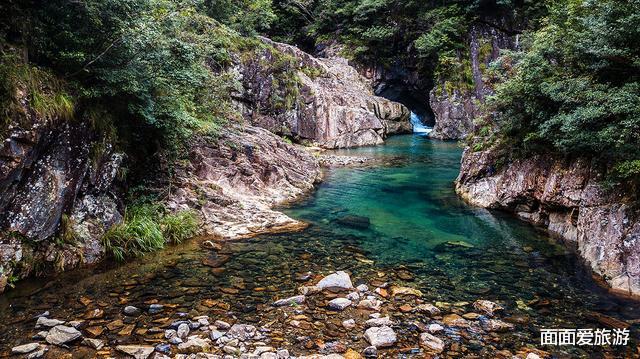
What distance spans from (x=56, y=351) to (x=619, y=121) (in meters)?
11.3

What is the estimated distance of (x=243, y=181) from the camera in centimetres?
1465

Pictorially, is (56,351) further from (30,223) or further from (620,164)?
(620,164)

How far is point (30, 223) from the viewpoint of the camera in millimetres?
6895

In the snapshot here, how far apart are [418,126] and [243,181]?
118 feet

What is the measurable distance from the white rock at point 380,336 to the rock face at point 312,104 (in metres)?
23.5

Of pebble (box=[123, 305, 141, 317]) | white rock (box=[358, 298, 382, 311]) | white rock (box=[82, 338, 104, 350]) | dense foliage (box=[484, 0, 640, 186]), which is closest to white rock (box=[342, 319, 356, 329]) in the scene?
white rock (box=[358, 298, 382, 311])

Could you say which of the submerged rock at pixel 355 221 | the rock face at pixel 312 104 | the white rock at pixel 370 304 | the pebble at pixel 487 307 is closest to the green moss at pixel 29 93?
the white rock at pixel 370 304

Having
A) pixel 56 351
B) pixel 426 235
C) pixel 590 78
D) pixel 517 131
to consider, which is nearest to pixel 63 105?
pixel 56 351

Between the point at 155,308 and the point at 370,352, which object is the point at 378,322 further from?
the point at 155,308

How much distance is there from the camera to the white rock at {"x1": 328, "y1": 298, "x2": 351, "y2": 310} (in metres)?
6.54

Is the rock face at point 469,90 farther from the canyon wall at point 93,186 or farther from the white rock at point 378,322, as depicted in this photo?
the white rock at point 378,322

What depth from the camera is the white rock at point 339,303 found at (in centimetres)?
654

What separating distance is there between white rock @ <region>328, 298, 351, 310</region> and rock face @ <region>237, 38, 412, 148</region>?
2248cm

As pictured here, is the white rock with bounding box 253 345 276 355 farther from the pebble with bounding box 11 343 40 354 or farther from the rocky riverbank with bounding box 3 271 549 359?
the pebble with bounding box 11 343 40 354
